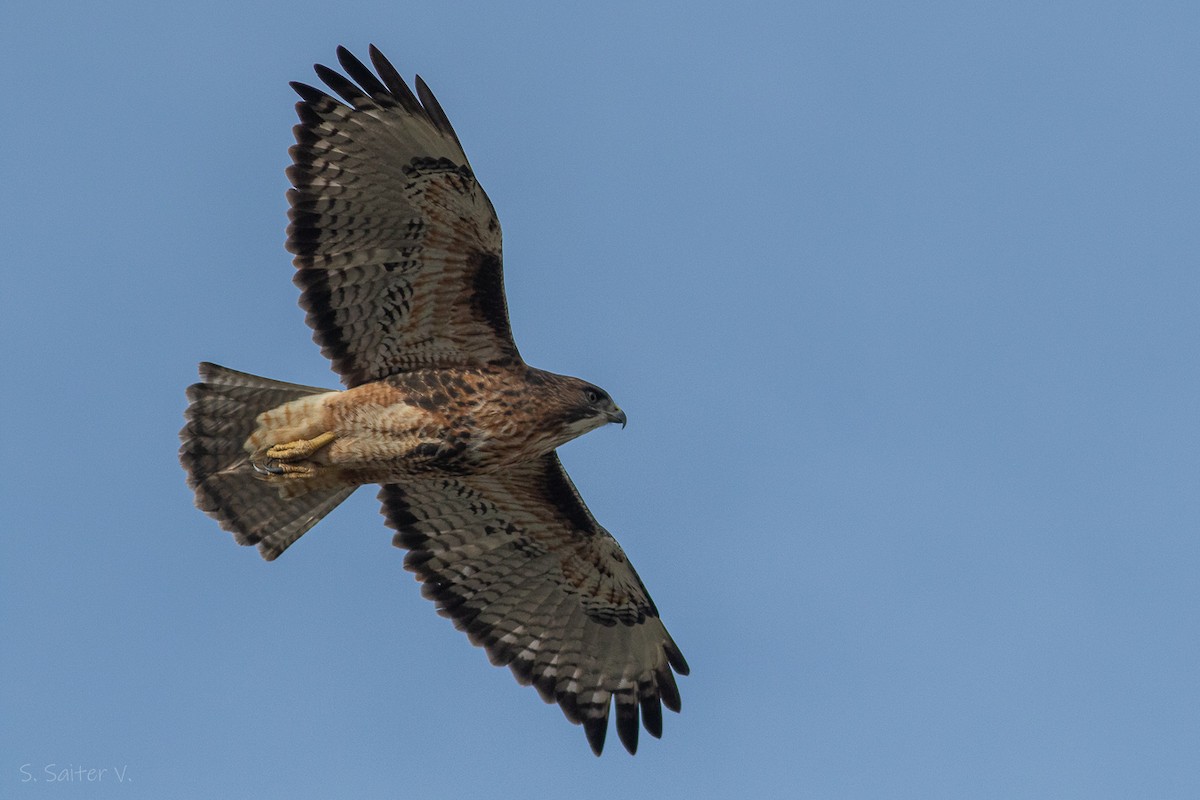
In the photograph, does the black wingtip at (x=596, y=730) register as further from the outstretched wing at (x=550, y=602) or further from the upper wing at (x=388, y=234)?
the upper wing at (x=388, y=234)

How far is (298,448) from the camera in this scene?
11.5 metres

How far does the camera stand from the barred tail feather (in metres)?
11.6

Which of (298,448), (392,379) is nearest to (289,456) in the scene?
(298,448)

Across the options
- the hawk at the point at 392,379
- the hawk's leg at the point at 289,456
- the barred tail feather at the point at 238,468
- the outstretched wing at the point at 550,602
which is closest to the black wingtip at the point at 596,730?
the outstretched wing at the point at 550,602

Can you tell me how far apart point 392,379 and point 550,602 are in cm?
244

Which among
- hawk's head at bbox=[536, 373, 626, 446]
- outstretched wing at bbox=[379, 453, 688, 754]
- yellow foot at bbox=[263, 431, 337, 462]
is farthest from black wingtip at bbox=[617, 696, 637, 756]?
yellow foot at bbox=[263, 431, 337, 462]

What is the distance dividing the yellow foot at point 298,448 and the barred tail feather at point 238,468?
0.27m

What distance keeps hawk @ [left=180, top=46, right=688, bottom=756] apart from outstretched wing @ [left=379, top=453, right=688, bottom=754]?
5 cm

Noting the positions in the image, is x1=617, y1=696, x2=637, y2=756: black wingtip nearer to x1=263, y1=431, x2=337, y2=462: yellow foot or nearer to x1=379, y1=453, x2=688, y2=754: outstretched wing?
x1=379, y1=453, x2=688, y2=754: outstretched wing

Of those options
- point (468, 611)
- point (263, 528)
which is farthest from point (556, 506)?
point (263, 528)

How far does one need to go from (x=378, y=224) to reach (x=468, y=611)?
3291 mm

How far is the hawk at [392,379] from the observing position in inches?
437

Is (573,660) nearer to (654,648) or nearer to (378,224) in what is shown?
(654,648)

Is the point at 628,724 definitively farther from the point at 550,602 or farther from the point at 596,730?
the point at 550,602
